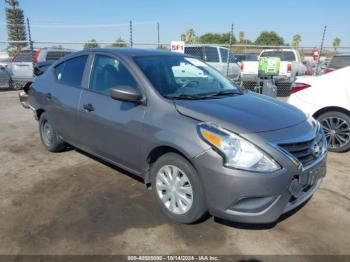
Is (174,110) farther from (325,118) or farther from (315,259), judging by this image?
(325,118)

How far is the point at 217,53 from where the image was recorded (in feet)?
45.6

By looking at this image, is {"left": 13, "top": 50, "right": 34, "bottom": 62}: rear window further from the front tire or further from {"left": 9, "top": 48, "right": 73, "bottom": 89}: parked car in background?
the front tire

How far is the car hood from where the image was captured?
3.02 metres

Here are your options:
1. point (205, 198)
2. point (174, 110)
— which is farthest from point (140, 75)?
point (205, 198)

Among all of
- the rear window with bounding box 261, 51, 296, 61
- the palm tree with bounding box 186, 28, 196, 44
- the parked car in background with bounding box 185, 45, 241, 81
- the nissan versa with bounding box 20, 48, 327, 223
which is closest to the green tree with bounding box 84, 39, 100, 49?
the parked car in background with bounding box 185, 45, 241, 81

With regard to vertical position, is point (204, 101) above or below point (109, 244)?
above

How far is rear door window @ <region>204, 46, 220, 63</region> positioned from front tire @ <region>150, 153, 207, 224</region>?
35.9 feet

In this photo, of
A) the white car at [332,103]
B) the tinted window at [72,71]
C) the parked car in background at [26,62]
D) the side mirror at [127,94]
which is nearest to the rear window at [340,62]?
the white car at [332,103]

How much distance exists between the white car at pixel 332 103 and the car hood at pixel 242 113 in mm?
2166

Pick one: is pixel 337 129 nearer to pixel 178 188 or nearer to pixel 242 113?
pixel 242 113

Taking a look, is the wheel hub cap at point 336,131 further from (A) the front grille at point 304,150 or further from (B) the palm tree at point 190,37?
(B) the palm tree at point 190,37

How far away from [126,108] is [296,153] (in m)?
1.80

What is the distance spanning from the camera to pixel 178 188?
327 cm

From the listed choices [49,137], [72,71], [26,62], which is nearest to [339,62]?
[72,71]
